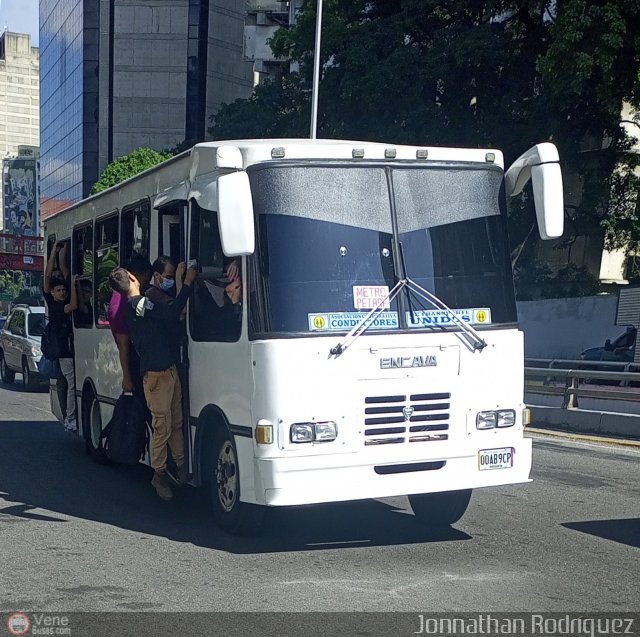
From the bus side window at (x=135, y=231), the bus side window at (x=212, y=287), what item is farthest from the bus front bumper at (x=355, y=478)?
the bus side window at (x=135, y=231)

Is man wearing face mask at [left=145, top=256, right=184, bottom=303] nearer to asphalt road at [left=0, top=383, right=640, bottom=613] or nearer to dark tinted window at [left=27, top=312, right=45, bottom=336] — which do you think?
asphalt road at [left=0, top=383, right=640, bottom=613]

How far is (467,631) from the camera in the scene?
5.74 meters

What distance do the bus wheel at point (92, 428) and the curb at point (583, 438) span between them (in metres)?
6.71

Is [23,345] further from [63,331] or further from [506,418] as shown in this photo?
[506,418]

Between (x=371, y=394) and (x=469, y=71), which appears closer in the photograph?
(x=371, y=394)

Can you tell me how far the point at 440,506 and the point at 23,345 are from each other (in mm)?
16877

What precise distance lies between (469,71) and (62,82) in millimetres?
91433

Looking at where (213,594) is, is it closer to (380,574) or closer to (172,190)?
(380,574)

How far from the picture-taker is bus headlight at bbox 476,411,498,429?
790cm

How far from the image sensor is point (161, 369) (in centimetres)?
889

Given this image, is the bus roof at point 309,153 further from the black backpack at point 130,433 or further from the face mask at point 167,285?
the black backpack at point 130,433

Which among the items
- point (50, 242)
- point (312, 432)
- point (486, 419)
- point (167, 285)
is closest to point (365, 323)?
point (312, 432)

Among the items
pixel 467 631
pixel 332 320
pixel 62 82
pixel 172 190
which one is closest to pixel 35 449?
pixel 172 190

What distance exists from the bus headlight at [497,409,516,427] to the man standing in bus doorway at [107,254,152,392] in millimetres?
3408
